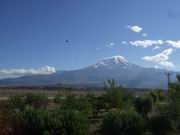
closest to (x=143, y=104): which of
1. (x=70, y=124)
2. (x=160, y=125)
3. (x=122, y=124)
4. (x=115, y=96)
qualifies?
(x=115, y=96)

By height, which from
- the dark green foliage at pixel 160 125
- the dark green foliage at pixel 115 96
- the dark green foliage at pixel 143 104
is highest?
the dark green foliage at pixel 115 96

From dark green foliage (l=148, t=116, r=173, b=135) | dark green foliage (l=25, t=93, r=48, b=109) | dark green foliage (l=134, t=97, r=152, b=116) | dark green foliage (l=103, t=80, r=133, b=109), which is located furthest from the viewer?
dark green foliage (l=25, t=93, r=48, b=109)

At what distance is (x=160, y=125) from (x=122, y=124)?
6096 millimetres

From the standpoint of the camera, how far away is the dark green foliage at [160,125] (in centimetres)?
2433

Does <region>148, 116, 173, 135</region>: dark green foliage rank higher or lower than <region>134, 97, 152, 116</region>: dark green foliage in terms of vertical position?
lower

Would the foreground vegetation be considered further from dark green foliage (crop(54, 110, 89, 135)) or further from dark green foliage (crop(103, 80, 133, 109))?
dark green foliage (crop(103, 80, 133, 109))

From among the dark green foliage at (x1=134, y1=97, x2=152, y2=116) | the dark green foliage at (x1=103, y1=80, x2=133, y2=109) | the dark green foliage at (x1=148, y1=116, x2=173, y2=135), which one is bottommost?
the dark green foliage at (x1=148, y1=116, x2=173, y2=135)

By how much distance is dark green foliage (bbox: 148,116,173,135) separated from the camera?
2433 centimetres

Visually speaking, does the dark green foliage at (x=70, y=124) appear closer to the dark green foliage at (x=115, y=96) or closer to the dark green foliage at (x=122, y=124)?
the dark green foliage at (x=122, y=124)

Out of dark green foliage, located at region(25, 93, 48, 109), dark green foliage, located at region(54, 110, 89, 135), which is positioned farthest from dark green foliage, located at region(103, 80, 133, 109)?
dark green foliage, located at region(54, 110, 89, 135)

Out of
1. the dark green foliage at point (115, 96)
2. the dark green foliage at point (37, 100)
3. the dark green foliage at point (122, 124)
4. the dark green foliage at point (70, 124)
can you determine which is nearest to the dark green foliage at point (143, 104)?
the dark green foliage at point (115, 96)

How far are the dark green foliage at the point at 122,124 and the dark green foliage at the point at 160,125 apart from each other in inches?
141

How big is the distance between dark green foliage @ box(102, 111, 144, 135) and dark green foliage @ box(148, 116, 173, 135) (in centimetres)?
357

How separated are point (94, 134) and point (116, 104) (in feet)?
46.9
